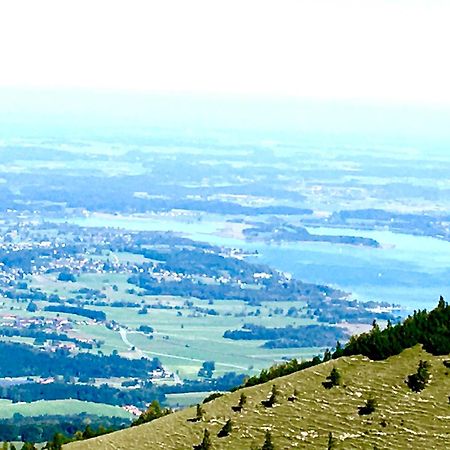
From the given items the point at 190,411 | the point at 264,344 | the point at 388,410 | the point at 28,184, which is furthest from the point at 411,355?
the point at 28,184

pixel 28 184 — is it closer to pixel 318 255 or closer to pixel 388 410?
pixel 318 255

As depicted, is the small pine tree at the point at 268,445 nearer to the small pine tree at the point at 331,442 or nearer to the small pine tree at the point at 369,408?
the small pine tree at the point at 331,442

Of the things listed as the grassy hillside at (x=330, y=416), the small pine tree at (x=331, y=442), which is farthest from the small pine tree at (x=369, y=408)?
the small pine tree at (x=331, y=442)

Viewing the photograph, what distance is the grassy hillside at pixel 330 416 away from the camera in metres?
19.7

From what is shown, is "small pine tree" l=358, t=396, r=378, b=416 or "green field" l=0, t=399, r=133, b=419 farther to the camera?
"green field" l=0, t=399, r=133, b=419

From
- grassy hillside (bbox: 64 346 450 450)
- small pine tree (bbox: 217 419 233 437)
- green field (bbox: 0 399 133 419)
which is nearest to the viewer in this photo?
grassy hillside (bbox: 64 346 450 450)

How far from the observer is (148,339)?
84.7 m

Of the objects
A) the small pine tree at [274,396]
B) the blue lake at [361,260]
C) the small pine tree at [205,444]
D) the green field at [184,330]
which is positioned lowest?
the green field at [184,330]

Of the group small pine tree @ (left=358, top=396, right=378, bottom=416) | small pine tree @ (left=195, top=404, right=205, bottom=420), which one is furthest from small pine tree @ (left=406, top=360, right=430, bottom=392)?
small pine tree @ (left=195, top=404, right=205, bottom=420)

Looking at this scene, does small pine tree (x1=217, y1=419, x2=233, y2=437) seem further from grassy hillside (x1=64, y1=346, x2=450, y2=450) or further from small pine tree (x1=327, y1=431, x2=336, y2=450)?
small pine tree (x1=327, y1=431, x2=336, y2=450)

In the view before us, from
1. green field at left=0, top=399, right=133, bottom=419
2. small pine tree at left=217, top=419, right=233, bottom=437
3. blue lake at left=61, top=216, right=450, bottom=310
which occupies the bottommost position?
green field at left=0, top=399, right=133, bottom=419

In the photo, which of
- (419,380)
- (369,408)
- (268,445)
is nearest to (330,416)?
(369,408)

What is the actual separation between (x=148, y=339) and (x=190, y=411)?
6242 cm

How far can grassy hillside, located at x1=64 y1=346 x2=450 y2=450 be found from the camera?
1969 cm
